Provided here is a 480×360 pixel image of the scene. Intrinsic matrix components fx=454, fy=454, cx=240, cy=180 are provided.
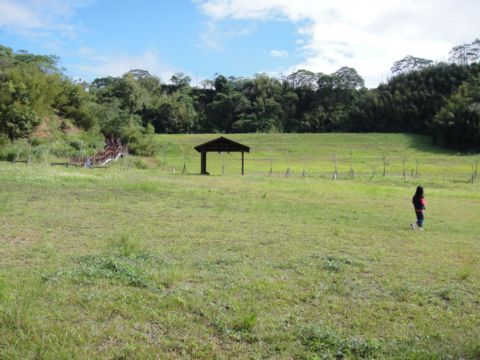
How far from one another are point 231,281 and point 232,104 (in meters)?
93.8

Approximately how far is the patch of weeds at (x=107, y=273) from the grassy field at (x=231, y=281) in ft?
0.08

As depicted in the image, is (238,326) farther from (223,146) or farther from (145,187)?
(223,146)

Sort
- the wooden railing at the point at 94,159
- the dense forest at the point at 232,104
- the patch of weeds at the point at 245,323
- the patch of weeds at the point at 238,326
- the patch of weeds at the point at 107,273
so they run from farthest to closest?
the dense forest at the point at 232,104 → the wooden railing at the point at 94,159 → the patch of weeds at the point at 107,273 → the patch of weeds at the point at 245,323 → the patch of weeds at the point at 238,326

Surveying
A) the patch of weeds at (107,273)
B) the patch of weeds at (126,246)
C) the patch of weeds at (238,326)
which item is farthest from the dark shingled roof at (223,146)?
the patch of weeds at (238,326)

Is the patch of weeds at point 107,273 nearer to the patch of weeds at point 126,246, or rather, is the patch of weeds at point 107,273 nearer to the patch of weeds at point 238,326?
the patch of weeds at point 126,246

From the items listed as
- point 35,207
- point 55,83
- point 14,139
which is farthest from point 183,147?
point 35,207

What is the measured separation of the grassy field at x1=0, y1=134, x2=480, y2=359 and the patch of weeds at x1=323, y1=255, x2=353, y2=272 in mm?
19

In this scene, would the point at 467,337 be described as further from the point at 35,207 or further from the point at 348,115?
the point at 348,115

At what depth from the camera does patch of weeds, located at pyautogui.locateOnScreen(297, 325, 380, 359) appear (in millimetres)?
4344

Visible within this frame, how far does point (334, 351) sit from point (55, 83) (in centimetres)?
5103

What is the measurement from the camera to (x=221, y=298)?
5.76 meters

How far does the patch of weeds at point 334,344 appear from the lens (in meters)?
4.34

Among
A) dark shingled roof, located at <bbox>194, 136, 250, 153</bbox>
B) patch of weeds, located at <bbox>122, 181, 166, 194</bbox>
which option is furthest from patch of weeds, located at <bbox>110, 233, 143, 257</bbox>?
dark shingled roof, located at <bbox>194, 136, 250, 153</bbox>

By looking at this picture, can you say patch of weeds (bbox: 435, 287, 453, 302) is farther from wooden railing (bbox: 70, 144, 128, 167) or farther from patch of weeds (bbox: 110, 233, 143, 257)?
wooden railing (bbox: 70, 144, 128, 167)
